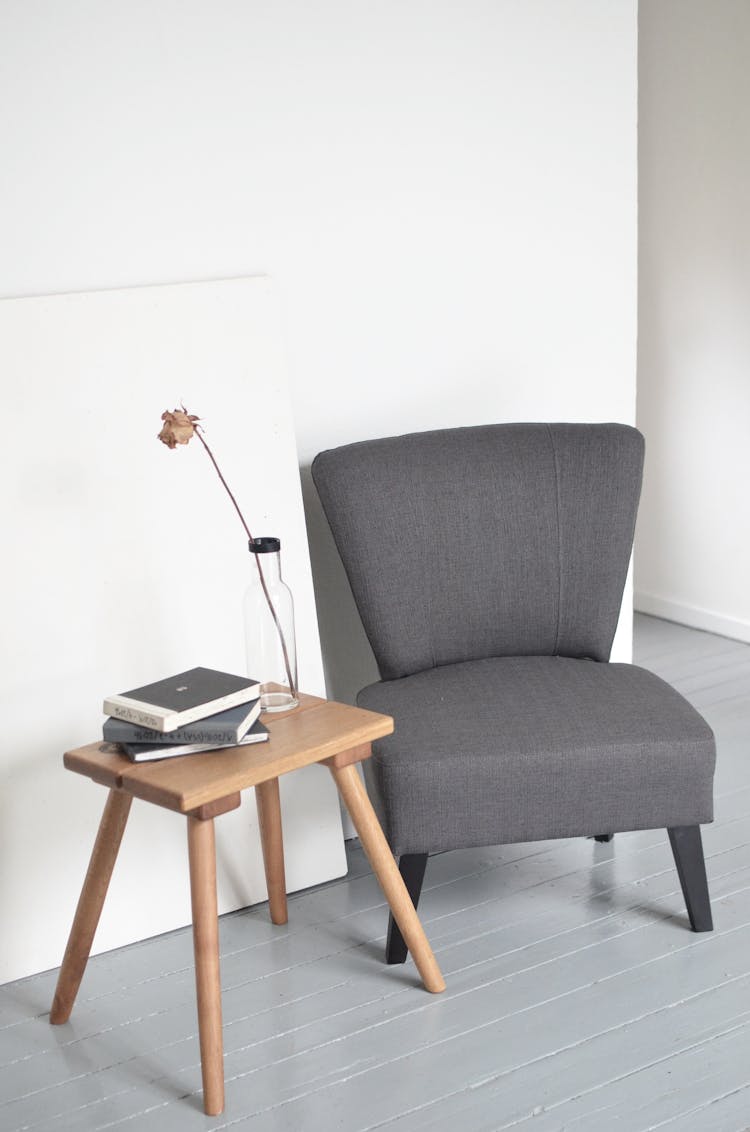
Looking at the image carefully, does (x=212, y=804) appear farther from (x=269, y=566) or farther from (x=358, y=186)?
(x=358, y=186)

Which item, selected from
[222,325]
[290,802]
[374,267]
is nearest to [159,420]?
[222,325]

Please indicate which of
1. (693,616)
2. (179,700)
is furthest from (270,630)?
(693,616)

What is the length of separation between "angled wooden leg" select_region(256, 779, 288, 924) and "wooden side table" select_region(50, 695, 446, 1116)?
0.88ft

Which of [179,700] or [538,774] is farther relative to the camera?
[538,774]

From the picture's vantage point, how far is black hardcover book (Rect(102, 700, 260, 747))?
189cm

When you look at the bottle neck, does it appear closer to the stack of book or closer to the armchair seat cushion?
the stack of book

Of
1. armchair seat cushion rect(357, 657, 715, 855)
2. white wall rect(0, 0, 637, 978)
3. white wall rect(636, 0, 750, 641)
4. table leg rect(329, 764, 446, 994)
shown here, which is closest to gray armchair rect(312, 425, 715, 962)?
armchair seat cushion rect(357, 657, 715, 855)

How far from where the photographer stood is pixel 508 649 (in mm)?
2600

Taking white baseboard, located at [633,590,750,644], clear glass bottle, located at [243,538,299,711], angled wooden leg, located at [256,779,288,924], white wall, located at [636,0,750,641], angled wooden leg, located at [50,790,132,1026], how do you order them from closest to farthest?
1. angled wooden leg, located at [50,790,132,1026]
2. clear glass bottle, located at [243,538,299,711]
3. angled wooden leg, located at [256,779,288,924]
4. white wall, located at [636,0,750,641]
5. white baseboard, located at [633,590,750,644]

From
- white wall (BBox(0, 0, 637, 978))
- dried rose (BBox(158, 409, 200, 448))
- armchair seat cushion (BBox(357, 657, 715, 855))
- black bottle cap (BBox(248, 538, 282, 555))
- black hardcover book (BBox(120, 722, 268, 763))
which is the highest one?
white wall (BBox(0, 0, 637, 978))

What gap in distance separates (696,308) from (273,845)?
8.32ft

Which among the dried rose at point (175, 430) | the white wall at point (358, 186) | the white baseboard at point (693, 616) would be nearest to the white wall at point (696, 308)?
the white baseboard at point (693, 616)

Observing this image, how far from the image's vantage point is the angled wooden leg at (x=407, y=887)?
220 centimetres

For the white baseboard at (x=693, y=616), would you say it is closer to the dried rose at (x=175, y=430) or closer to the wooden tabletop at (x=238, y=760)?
the wooden tabletop at (x=238, y=760)
